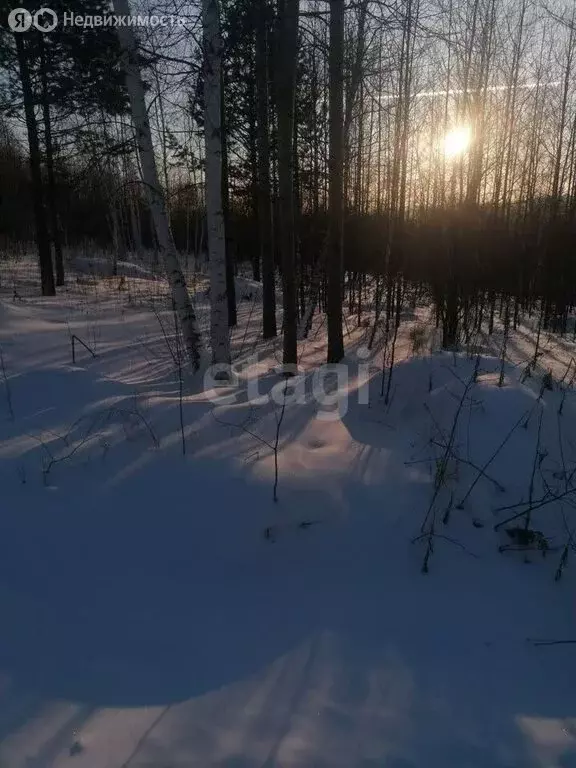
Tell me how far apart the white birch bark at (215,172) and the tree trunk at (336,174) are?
137cm

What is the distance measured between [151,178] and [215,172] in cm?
90

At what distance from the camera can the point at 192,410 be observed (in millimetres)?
4316

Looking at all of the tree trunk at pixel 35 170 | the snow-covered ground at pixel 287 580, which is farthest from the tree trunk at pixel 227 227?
the snow-covered ground at pixel 287 580

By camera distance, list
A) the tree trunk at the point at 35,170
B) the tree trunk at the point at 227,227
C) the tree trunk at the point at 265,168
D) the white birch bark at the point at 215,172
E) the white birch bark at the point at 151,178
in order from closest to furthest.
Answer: the white birch bark at the point at 215,172 → the white birch bark at the point at 151,178 → the tree trunk at the point at 265,168 → the tree trunk at the point at 227,227 → the tree trunk at the point at 35,170

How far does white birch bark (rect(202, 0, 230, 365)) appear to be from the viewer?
5.09 meters

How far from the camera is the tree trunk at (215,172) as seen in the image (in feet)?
16.7

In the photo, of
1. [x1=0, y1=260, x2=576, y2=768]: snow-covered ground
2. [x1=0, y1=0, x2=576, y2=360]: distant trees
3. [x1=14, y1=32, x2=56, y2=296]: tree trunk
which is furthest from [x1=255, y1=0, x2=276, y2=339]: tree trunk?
[x1=14, y1=32, x2=56, y2=296]: tree trunk

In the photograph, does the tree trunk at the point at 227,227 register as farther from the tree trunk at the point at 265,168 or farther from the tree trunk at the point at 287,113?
the tree trunk at the point at 287,113

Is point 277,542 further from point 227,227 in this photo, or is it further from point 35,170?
point 35,170

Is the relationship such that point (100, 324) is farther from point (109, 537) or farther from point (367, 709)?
point (367, 709)

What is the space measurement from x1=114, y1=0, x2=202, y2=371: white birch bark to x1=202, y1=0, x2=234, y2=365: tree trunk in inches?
21.1

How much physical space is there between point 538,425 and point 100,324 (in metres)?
8.48

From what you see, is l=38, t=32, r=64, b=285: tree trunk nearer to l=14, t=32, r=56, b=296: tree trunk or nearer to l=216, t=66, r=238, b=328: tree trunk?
l=14, t=32, r=56, b=296: tree trunk

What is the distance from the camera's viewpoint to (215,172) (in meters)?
5.43
